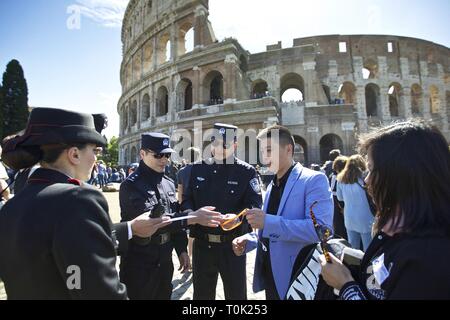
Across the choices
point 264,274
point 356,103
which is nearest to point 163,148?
point 264,274

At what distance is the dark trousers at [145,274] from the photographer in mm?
2756

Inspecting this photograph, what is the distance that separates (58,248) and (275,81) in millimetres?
26006

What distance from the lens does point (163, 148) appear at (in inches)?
130

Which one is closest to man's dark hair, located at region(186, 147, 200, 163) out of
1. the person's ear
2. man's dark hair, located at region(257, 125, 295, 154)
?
man's dark hair, located at region(257, 125, 295, 154)

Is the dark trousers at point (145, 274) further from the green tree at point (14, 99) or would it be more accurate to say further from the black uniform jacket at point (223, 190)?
the green tree at point (14, 99)

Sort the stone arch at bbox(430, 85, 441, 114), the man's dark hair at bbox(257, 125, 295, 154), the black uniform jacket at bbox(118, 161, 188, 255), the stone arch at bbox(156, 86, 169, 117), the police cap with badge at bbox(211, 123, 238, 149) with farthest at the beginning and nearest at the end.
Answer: the stone arch at bbox(430, 85, 441, 114) < the stone arch at bbox(156, 86, 169, 117) < the police cap with badge at bbox(211, 123, 238, 149) < the black uniform jacket at bbox(118, 161, 188, 255) < the man's dark hair at bbox(257, 125, 295, 154)

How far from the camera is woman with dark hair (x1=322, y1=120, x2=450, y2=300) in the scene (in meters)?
1.09

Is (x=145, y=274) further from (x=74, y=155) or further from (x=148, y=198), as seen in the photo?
(x=74, y=155)

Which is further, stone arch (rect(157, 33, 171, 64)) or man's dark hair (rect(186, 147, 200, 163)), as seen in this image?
stone arch (rect(157, 33, 171, 64))

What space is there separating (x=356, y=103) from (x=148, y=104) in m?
24.0

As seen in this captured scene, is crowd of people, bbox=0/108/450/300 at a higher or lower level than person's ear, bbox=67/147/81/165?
lower

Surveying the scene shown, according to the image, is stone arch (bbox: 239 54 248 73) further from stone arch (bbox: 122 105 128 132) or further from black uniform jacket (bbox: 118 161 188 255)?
black uniform jacket (bbox: 118 161 188 255)

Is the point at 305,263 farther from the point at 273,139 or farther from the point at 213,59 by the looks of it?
the point at 213,59

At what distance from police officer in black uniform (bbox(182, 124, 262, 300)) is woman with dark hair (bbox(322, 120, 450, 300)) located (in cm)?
184
